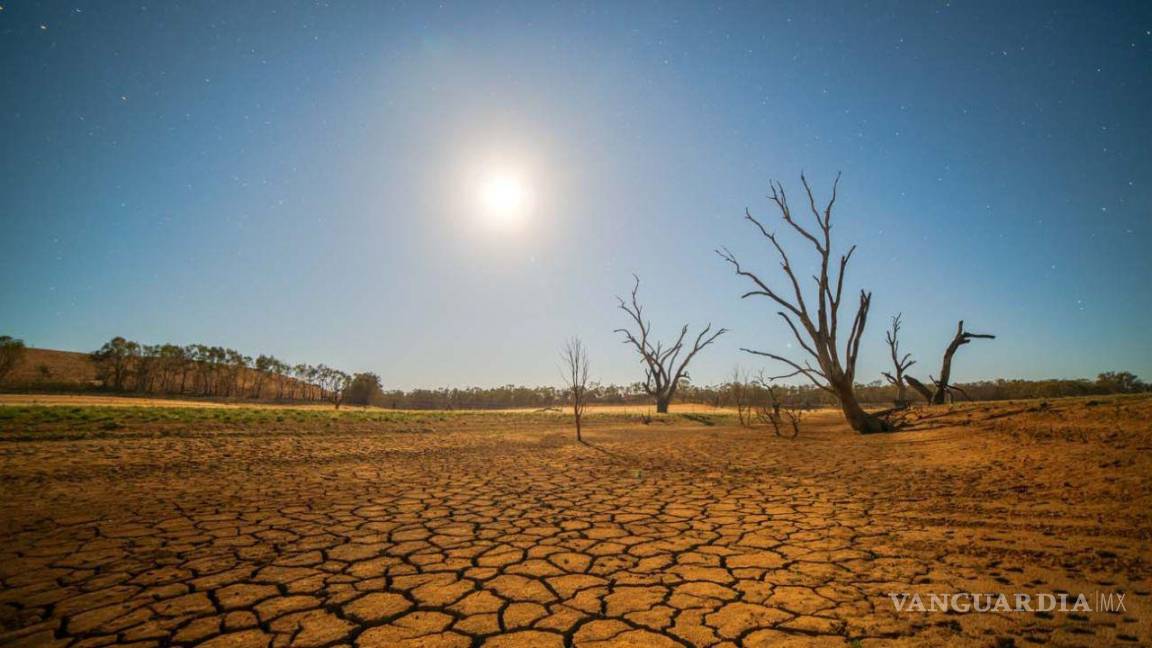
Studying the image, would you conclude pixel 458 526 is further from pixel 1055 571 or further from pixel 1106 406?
pixel 1106 406

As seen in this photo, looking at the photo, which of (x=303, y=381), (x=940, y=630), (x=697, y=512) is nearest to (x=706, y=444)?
(x=697, y=512)

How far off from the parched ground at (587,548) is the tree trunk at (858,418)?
410cm

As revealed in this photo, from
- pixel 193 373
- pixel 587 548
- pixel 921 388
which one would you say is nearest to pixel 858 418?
pixel 921 388

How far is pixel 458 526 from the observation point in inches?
165

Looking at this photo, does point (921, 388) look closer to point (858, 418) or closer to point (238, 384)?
point (858, 418)

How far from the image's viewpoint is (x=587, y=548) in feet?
11.7

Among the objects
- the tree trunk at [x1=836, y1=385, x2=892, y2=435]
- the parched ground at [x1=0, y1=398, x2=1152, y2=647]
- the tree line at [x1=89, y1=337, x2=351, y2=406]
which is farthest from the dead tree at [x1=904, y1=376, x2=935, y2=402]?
the tree line at [x1=89, y1=337, x2=351, y2=406]

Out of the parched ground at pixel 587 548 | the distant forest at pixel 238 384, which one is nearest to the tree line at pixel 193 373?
the distant forest at pixel 238 384

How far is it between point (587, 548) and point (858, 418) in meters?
11.5

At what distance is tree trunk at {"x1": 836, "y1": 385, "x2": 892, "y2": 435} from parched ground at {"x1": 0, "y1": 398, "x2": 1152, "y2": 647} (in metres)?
4.10

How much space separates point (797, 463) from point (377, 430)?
13093 millimetres

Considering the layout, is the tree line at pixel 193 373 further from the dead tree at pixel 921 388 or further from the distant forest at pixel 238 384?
the dead tree at pixel 921 388

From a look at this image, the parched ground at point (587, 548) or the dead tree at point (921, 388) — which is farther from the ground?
the dead tree at point (921, 388)

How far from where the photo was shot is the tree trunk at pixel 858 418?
11648 millimetres
